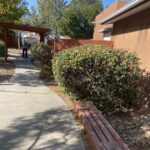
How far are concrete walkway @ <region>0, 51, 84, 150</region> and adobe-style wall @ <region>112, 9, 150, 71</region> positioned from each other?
3.09m

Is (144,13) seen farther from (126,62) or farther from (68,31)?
(68,31)

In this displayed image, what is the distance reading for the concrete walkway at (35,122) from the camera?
20.5 ft

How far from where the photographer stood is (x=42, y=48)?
15.9m

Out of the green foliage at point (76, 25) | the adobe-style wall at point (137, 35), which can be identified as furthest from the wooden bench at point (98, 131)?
the green foliage at point (76, 25)

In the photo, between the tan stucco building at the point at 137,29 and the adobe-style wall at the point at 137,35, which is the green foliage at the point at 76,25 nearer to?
the adobe-style wall at the point at 137,35

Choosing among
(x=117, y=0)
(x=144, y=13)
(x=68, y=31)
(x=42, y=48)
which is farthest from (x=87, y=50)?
(x=68, y=31)

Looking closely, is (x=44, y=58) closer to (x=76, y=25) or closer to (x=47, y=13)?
(x=76, y=25)

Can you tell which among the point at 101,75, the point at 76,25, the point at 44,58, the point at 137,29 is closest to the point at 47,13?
the point at 76,25

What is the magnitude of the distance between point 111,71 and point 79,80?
0.81 metres

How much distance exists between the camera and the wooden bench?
5.22 m

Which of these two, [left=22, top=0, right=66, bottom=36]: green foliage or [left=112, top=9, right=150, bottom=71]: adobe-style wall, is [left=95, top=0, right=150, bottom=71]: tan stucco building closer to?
[left=112, top=9, right=150, bottom=71]: adobe-style wall

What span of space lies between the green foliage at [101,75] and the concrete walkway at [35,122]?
78 cm

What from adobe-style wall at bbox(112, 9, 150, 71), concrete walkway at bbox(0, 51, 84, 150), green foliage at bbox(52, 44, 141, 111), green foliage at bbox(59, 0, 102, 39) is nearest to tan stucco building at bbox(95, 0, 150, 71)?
adobe-style wall at bbox(112, 9, 150, 71)

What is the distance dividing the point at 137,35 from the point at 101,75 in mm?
4318
